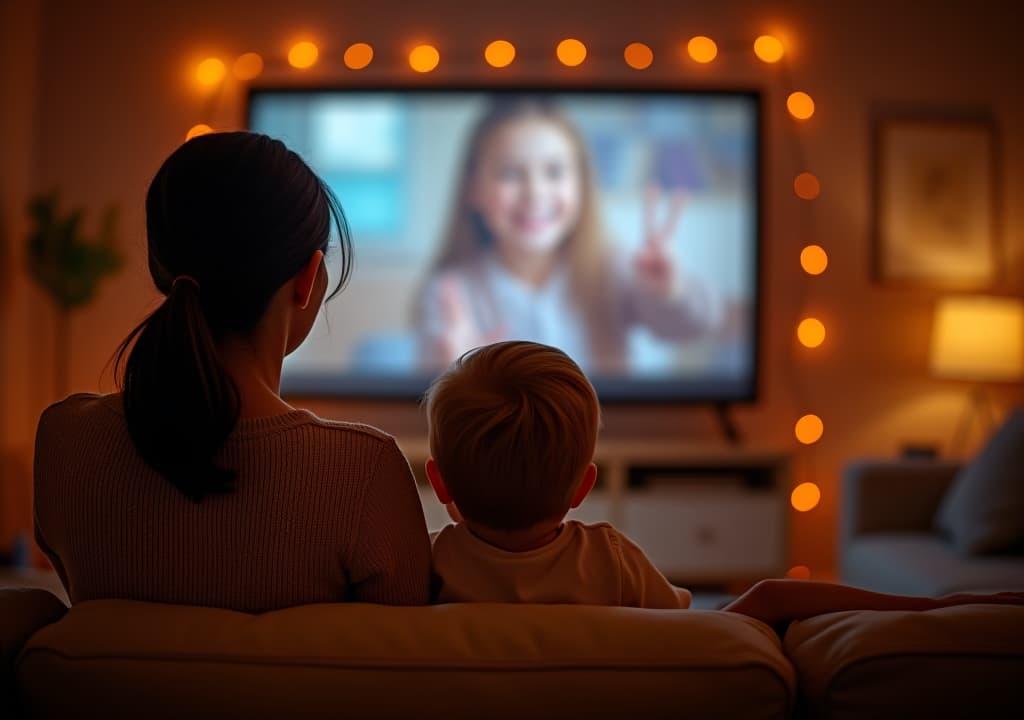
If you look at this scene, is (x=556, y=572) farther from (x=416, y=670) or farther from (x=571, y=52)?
(x=571, y=52)

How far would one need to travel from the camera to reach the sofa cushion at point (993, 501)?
8.93ft

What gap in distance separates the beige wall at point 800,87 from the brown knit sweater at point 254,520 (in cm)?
346

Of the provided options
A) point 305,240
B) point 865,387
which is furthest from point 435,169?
point 305,240

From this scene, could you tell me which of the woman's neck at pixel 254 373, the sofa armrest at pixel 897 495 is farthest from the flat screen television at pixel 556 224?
the woman's neck at pixel 254 373

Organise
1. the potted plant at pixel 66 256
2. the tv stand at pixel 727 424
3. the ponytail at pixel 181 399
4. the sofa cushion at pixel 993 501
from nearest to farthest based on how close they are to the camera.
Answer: the ponytail at pixel 181 399, the sofa cushion at pixel 993 501, the potted plant at pixel 66 256, the tv stand at pixel 727 424

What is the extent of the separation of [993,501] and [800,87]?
220 cm

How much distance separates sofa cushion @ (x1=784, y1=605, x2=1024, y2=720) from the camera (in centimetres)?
74

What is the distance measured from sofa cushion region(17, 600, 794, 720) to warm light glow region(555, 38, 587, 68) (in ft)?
12.7

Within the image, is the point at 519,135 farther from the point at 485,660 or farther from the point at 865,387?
the point at 485,660

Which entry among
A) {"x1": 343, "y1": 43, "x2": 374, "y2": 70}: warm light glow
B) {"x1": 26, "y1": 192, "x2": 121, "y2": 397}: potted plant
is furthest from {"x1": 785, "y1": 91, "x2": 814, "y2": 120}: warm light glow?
{"x1": 26, "y1": 192, "x2": 121, "y2": 397}: potted plant

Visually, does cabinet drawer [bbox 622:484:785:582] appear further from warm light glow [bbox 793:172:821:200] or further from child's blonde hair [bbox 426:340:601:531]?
child's blonde hair [bbox 426:340:601:531]

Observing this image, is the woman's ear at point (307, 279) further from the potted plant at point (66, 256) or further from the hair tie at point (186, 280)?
the potted plant at point (66, 256)

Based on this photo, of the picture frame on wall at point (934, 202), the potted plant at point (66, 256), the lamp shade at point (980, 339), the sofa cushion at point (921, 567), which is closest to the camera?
the sofa cushion at point (921, 567)

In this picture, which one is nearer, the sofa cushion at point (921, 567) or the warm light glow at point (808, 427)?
the sofa cushion at point (921, 567)
